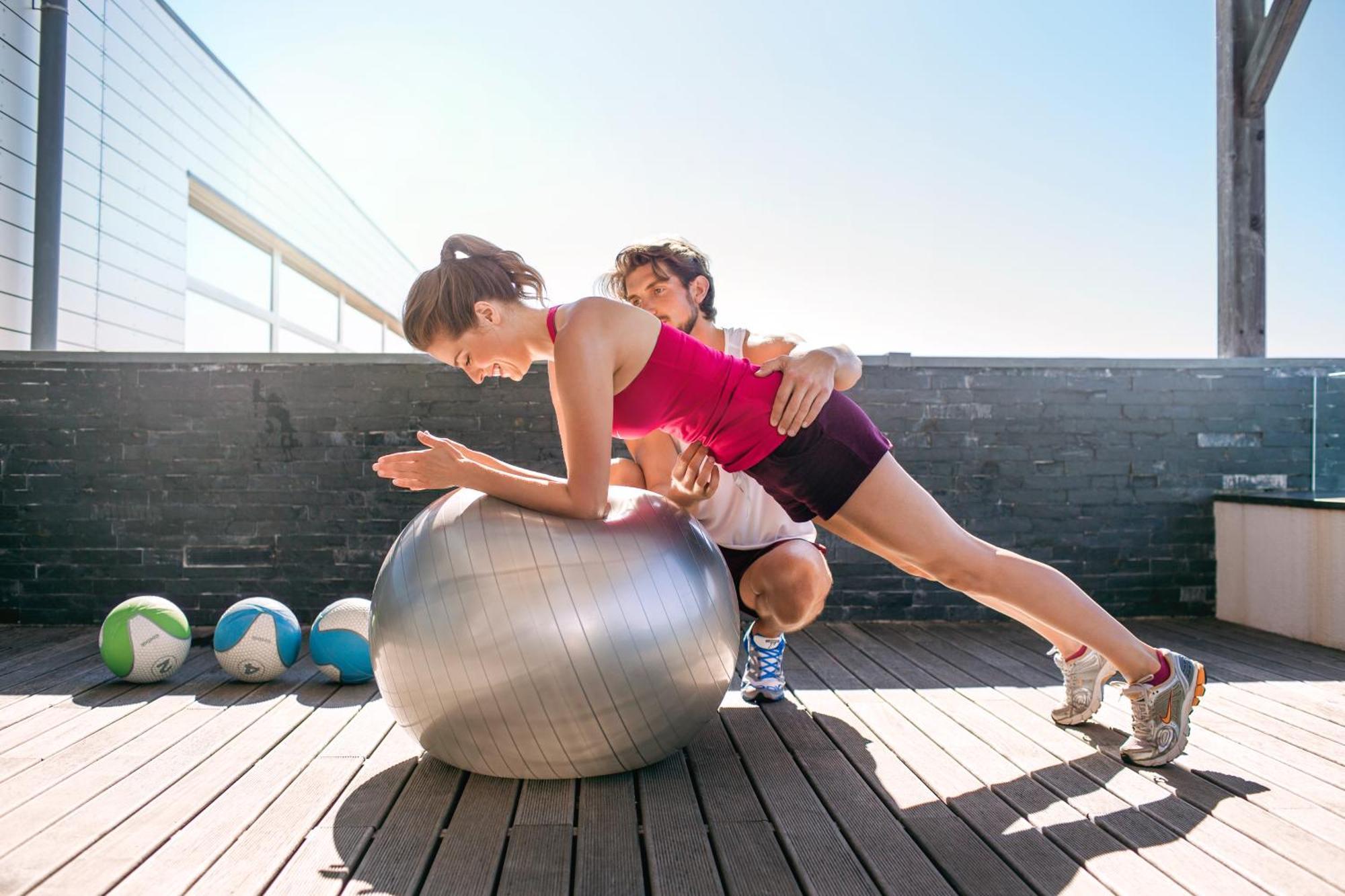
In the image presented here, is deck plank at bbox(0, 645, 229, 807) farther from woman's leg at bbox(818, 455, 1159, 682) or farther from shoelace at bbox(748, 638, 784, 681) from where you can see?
woman's leg at bbox(818, 455, 1159, 682)

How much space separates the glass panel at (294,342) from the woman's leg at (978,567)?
→ 7189mm

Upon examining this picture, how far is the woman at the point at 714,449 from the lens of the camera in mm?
1909

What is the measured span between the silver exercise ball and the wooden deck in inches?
5.6

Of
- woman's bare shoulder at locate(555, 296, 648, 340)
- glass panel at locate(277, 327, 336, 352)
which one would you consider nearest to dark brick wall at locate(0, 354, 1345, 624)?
woman's bare shoulder at locate(555, 296, 648, 340)

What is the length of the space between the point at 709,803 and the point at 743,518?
3.86 ft

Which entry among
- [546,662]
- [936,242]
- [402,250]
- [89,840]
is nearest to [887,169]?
[936,242]

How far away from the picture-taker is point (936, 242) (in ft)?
26.9

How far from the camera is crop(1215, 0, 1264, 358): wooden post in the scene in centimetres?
485

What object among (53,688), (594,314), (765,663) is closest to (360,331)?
(53,688)

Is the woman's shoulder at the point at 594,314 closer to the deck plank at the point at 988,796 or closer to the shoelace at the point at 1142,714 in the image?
the deck plank at the point at 988,796

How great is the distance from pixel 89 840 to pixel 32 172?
461 cm

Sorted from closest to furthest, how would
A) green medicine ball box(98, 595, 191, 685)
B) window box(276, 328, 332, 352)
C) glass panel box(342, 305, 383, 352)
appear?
green medicine ball box(98, 595, 191, 685)
window box(276, 328, 332, 352)
glass panel box(342, 305, 383, 352)

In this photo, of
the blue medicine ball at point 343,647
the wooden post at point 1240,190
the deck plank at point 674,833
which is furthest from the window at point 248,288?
the wooden post at point 1240,190

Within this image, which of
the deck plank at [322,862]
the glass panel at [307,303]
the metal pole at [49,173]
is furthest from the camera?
the glass panel at [307,303]
